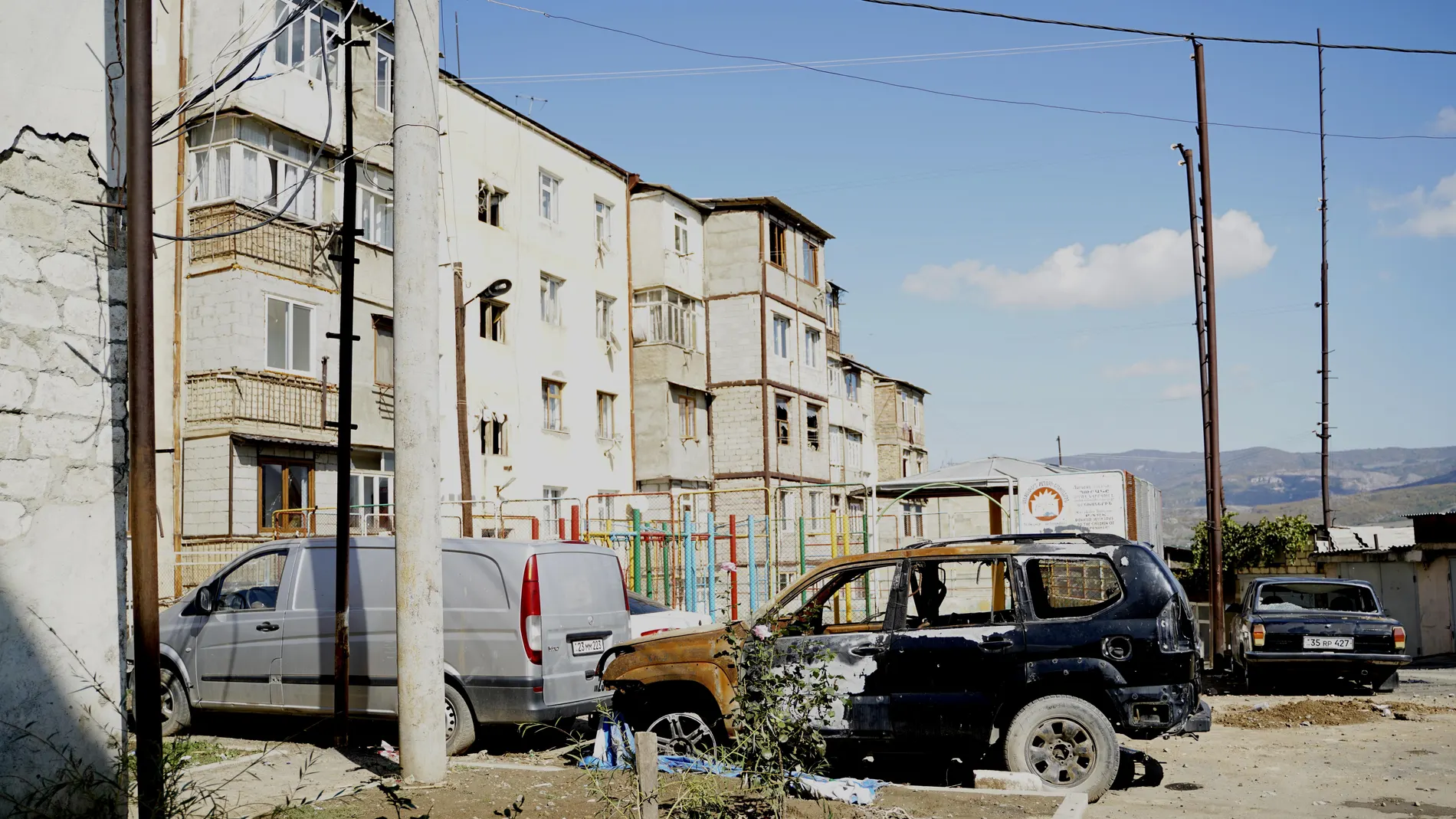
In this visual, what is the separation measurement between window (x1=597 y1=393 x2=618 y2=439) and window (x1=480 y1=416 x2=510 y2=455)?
4780 mm

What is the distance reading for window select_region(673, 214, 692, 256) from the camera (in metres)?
37.2

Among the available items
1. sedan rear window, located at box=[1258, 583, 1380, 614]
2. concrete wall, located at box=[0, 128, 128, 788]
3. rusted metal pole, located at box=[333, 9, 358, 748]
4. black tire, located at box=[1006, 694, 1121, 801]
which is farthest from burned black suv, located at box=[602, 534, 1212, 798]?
sedan rear window, located at box=[1258, 583, 1380, 614]

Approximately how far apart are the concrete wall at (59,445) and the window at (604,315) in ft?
91.1

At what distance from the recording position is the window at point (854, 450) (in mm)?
55156

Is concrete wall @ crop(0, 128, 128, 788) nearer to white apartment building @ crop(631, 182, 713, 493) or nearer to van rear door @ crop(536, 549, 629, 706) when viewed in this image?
van rear door @ crop(536, 549, 629, 706)

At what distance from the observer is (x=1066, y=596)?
10.3 meters

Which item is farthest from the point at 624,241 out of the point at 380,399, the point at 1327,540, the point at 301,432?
the point at 1327,540

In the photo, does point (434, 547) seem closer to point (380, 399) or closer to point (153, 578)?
point (153, 578)

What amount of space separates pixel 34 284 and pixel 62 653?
74.9 inches

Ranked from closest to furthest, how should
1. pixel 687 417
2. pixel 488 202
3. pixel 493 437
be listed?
pixel 493 437, pixel 488 202, pixel 687 417

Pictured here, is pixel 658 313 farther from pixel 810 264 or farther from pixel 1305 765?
pixel 1305 765

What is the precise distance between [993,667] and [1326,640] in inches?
343

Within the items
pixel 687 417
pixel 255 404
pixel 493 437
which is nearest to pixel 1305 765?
pixel 255 404

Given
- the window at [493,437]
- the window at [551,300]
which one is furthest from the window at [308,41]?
the window at [493,437]
